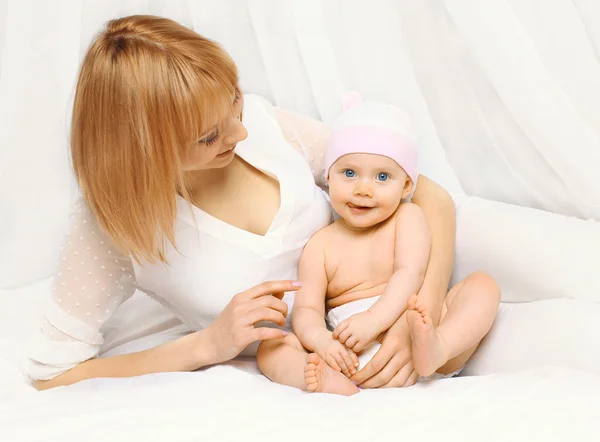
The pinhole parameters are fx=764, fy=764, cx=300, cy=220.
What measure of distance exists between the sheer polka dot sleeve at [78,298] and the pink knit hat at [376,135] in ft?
1.61

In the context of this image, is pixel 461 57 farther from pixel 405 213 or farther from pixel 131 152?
pixel 131 152

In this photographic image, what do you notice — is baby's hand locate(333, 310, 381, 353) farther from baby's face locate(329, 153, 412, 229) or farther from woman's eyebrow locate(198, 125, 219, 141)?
woman's eyebrow locate(198, 125, 219, 141)

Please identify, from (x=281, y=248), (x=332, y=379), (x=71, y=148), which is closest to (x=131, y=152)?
(x=71, y=148)

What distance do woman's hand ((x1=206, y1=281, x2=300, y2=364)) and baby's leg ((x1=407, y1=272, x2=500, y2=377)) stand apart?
243 millimetres

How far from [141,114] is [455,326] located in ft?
2.20

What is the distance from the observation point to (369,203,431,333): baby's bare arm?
1.45m

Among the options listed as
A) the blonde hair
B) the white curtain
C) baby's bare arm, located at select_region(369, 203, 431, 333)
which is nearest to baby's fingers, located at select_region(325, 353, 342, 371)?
baby's bare arm, located at select_region(369, 203, 431, 333)

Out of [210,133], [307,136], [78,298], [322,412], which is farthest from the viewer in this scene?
[307,136]

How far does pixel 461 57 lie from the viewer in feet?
5.49

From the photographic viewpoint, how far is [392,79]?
70.5 inches

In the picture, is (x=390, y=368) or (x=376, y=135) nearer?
(x=390, y=368)

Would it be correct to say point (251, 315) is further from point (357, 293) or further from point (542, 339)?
point (542, 339)

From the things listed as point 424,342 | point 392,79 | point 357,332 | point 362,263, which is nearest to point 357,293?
point 362,263

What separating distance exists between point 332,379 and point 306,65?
0.83 m
